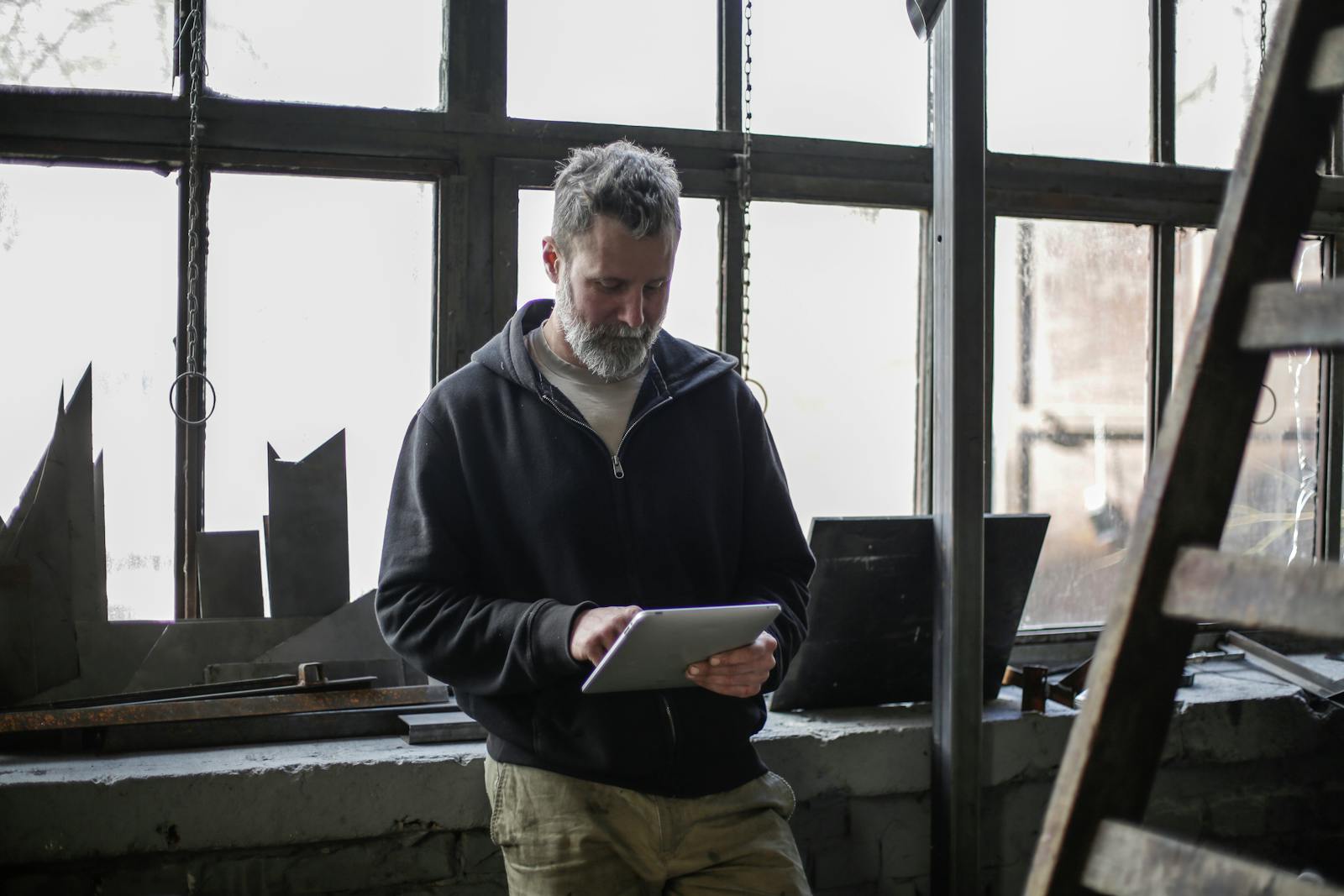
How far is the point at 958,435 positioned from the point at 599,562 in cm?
115

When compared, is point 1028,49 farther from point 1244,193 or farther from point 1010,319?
point 1244,193

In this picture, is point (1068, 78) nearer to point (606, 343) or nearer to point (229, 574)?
point (606, 343)

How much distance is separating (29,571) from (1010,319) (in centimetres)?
268

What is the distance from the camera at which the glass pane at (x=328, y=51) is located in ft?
9.29

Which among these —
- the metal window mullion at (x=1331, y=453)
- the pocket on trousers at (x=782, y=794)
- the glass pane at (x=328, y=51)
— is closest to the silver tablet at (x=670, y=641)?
the pocket on trousers at (x=782, y=794)

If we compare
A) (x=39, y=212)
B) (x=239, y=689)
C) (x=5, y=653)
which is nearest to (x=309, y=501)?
(x=239, y=689)

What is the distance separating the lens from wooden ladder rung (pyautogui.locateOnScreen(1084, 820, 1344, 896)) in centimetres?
99

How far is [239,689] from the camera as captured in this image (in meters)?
2.64

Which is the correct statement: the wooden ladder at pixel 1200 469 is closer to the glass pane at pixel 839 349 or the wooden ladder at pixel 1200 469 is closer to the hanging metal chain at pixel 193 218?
the glass pane at pixel 839 349

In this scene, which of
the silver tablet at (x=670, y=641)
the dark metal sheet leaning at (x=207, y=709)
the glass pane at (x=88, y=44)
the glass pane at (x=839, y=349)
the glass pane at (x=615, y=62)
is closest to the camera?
the silver tablet at (x=670, y=641)

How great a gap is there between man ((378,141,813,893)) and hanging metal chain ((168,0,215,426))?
3.29 ft

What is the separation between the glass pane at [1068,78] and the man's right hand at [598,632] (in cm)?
228

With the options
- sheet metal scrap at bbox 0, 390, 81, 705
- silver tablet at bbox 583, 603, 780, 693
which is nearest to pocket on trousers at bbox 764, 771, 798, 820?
silver tablet at bbox 583, 603, 780, 693

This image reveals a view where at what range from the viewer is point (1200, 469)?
1.21m
